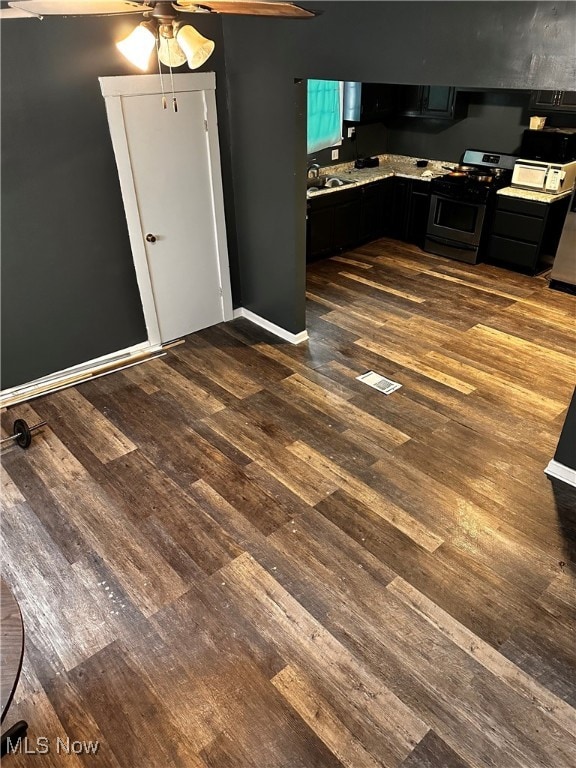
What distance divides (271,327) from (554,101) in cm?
367

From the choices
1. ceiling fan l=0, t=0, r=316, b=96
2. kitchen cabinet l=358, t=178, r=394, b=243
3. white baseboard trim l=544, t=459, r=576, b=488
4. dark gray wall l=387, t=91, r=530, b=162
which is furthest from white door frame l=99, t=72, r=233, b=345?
dark gray wall l=387, t=91, r=530, b=162

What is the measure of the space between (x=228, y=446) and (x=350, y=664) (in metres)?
1.62

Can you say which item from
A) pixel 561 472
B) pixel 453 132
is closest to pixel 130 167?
pixel 561 472

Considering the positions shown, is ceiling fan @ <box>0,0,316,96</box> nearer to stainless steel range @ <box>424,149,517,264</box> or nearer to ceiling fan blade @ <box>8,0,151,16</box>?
ceiling fan blade @ <box>8,0,151,16</box>

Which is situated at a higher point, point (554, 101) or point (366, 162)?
point (554, 101)

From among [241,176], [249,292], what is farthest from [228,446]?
[241,176]

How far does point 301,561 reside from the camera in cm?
274

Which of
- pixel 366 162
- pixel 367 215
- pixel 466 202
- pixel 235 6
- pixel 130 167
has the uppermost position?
pixel 235 6

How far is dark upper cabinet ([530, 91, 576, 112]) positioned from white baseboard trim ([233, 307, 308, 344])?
3454 millimetres

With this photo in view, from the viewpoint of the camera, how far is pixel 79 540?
113 inches

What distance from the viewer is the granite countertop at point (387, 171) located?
639 cm

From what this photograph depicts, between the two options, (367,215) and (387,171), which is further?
(387,171)

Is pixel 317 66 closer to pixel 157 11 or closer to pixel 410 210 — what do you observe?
pixel 157 11

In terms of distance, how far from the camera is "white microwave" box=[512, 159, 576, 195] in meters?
5.49
